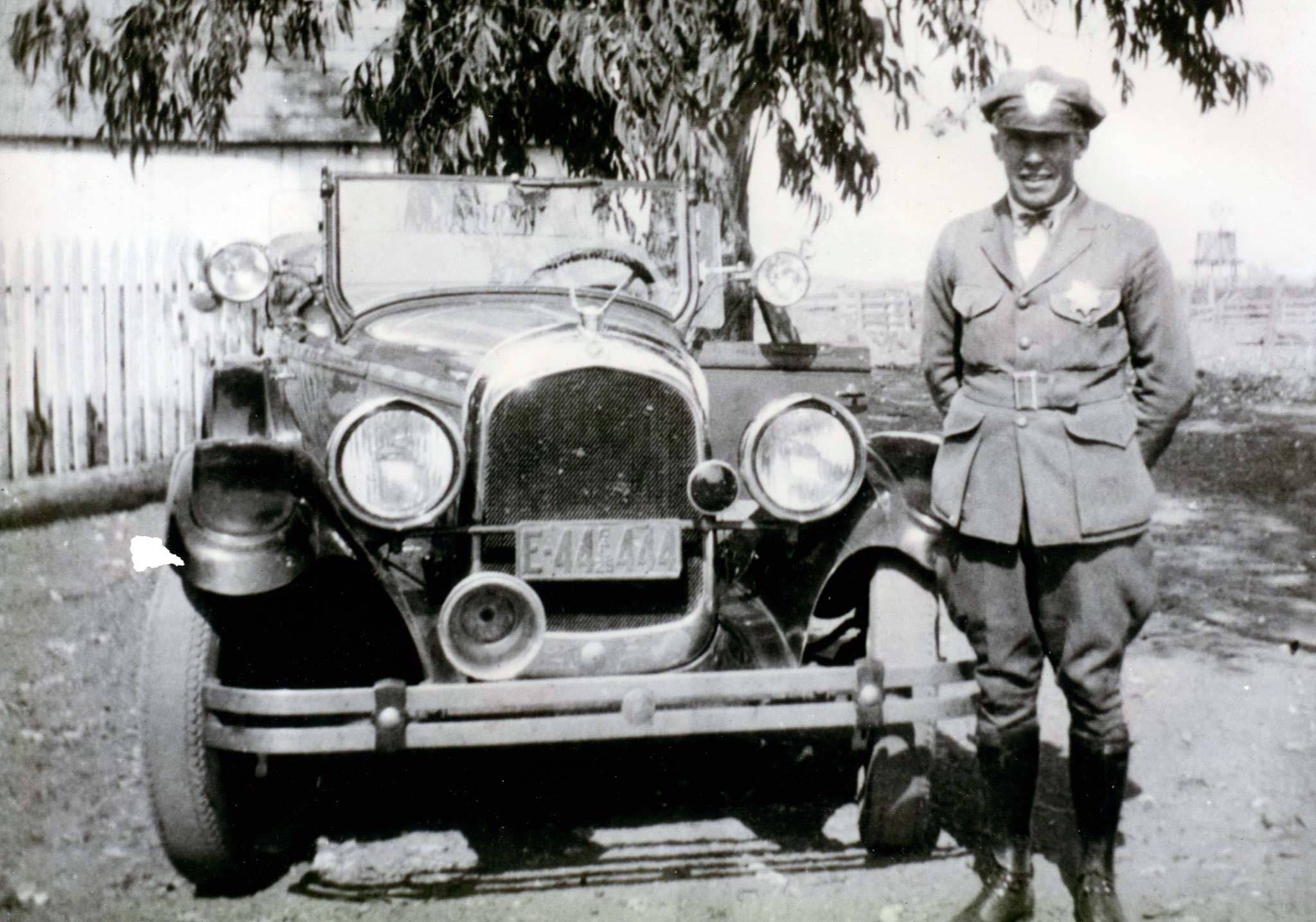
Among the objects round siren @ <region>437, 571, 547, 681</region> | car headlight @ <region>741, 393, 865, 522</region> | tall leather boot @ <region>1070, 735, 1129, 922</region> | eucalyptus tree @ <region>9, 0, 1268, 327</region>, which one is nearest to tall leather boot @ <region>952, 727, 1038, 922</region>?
tall leather boot @ <region>1070, 735, 1129, 922</region>

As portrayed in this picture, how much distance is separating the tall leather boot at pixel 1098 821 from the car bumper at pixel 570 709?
0.31 m

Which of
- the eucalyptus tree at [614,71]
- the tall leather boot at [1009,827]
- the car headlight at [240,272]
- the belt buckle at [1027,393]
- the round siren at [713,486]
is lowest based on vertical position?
the tall leather boot at [1009,827]

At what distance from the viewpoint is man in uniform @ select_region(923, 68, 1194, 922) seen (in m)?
2.82

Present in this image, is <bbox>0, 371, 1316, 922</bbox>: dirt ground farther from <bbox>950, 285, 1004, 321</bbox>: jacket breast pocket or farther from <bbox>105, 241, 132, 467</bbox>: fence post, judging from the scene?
<bbox>105, 241, 132, 467</bbox>: fence post

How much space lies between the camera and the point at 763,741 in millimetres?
4000

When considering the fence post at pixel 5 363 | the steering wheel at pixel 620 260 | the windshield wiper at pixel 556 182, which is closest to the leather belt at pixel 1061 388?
the steering wheel at pixel 620 260

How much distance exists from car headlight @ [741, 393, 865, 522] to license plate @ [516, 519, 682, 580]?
0.25 meters

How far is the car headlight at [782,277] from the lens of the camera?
4.15 meters

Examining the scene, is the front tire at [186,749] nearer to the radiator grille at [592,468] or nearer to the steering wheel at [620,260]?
the radiator grille at [592,468]

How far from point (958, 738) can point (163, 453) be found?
675 centimetres

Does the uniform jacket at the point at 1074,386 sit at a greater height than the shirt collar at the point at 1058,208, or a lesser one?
lesser

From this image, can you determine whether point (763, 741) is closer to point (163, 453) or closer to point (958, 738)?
point (958, 738)

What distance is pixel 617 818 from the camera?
362 cm

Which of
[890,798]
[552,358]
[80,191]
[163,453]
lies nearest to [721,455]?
[552,358]
